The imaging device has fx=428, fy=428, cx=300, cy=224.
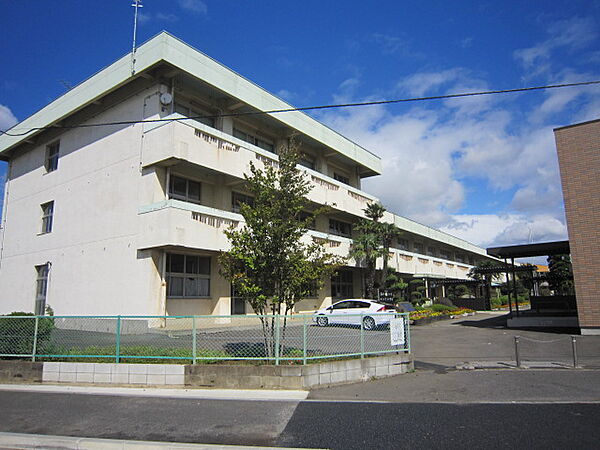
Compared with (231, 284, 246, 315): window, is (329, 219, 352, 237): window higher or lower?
higher

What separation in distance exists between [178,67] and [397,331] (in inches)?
556

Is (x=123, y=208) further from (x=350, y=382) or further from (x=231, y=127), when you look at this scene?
(x=350, y=382)

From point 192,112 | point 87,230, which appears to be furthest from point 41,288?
point 192,112

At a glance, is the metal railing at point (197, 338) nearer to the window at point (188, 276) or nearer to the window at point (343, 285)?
the window at point (188, 276)

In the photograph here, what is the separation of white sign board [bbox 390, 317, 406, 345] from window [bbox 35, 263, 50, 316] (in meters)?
18.9

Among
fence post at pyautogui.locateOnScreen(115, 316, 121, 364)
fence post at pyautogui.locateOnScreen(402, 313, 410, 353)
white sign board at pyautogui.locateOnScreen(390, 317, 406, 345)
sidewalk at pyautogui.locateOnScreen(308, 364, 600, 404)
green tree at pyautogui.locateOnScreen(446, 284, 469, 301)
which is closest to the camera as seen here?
sidewalk at pyautogui.locateOnScreen(308, 364, 600, 404)

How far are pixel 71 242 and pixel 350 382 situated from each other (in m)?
17.2

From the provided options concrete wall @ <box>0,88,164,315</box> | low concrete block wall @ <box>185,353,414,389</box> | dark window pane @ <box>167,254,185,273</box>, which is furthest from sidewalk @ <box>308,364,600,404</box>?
dark window pane @ <box>167,254,185,273</box>

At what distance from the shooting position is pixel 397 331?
409 inches

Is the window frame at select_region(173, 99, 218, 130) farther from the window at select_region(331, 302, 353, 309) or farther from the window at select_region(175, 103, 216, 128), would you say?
the window at select_region(331, 302, 353, 309)

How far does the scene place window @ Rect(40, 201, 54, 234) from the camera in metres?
23.2

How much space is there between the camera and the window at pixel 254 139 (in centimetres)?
2312

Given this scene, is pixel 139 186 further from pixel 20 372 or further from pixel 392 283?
pixel 392 283

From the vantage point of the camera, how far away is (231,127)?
2184 cm
